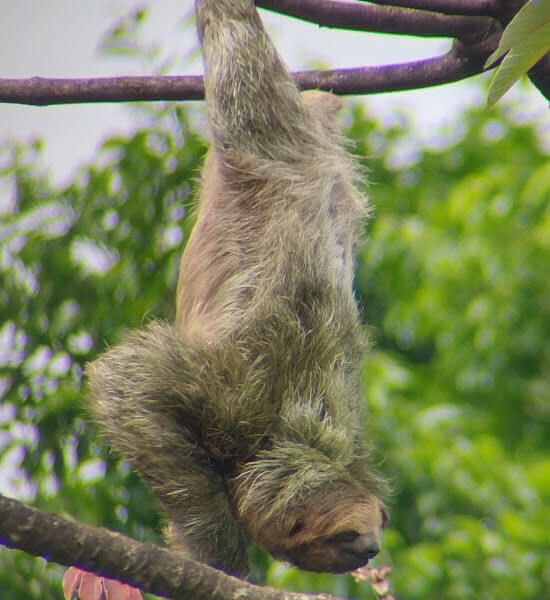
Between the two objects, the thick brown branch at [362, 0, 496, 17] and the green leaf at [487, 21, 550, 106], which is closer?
the green leaf at [487, 21, 550, 106]

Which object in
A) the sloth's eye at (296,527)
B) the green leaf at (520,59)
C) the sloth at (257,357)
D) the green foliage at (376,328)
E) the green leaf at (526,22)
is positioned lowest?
the green foliage at (376,328)

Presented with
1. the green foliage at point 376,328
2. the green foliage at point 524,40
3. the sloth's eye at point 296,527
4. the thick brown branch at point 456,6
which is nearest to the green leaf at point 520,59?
the green foliage at point 524,40

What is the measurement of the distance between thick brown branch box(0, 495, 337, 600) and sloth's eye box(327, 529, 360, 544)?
653 millimetres

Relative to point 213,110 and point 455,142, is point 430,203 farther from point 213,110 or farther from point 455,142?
point 213,110

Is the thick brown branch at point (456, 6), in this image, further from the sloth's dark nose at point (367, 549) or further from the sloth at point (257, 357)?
the sloth's dark nose at point (367, 549)

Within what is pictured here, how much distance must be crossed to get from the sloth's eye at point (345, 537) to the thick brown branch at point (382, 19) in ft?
6.07

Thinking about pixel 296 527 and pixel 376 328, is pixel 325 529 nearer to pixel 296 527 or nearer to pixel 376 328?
pixel 296 527

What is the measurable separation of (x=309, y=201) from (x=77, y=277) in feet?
7.68

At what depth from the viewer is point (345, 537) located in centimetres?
303

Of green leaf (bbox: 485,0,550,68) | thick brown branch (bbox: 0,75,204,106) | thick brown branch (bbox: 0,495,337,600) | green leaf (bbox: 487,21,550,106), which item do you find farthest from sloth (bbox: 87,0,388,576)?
green leaf (bbox: 485,0,550,68)

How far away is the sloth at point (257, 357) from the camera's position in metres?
3.14

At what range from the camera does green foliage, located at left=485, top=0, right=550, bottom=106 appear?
2.21m

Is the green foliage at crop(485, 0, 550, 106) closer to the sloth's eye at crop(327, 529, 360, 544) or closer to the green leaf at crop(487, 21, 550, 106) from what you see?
the green leaf at crop(487, 21, 550, 106)

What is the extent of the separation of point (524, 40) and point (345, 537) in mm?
1653
